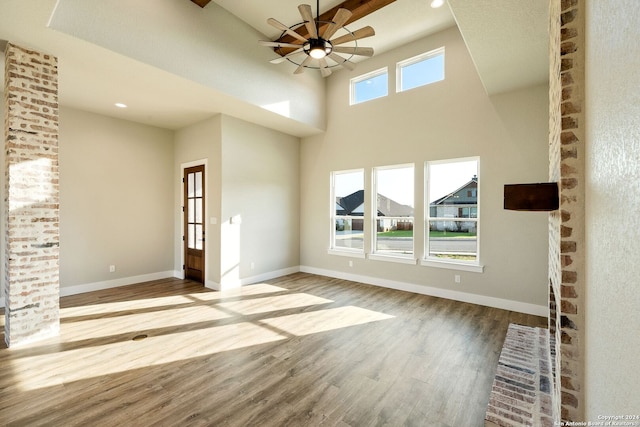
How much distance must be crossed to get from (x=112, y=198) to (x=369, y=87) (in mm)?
5690

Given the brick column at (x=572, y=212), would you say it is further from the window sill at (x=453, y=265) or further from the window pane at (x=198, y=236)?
the window pane at (x=198, y=236)

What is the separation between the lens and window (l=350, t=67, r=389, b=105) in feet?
18.6

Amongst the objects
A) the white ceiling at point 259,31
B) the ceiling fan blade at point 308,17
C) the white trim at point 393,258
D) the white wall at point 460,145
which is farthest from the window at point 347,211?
the ceiling fan blade at point 308,17

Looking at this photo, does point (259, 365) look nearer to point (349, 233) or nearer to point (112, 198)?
point (349, 233)

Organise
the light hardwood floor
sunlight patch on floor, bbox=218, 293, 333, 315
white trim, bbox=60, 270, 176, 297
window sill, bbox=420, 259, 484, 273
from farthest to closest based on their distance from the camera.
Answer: white trim, bbox=60, 270, 176, 297 < window sill, bbox=420, 259, 484, 273 < sunlight patch on floor, bbox=218, 293, 333, 315 < the light hardwood floor

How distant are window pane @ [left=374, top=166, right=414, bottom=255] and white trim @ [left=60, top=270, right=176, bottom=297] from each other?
4.76 m

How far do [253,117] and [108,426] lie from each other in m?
4.85

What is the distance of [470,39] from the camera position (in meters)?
3.10

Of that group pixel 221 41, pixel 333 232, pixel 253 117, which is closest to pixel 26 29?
pixel 221 41

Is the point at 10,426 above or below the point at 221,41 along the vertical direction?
below

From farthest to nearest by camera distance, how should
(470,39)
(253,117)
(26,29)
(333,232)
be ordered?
(333,232) → (253,117) → (470,39) → (26,29)

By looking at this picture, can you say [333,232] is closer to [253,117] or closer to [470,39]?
[253,117]

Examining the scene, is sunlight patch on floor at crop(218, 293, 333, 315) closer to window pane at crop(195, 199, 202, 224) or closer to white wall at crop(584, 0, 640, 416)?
window pane at crop(195, 199, 202, 224)

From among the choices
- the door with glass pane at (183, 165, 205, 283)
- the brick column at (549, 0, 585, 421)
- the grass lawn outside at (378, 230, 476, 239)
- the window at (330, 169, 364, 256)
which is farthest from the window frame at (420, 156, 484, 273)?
the door with glass pane at (183, 165, 205, 283)
